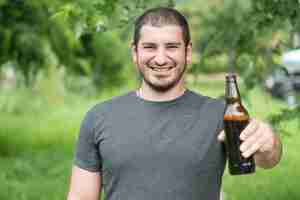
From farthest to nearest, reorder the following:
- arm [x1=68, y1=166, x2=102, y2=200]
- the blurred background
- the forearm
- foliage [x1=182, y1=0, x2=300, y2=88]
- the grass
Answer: the grass
foliage [x1=182, y1=0, x2=300, y2=88]
the blurred background
arm [x1=68, y1=166, x2=102, y2=200]
the forearm

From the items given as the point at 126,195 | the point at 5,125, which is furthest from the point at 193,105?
the point at 5,125

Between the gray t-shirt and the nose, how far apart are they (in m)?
0.16

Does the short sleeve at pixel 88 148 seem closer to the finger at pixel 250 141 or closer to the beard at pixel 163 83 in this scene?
the beard at pixel 163 83

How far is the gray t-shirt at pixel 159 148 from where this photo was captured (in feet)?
9.16

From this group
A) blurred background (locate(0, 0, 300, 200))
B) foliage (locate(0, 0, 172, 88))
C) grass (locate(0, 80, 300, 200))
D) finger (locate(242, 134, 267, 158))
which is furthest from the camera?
foliage (locate(0, 0, 172, 88))

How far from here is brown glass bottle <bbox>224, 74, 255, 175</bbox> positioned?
2.74 metres

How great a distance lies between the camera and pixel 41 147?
14.2m

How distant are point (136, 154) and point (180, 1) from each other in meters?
2.47

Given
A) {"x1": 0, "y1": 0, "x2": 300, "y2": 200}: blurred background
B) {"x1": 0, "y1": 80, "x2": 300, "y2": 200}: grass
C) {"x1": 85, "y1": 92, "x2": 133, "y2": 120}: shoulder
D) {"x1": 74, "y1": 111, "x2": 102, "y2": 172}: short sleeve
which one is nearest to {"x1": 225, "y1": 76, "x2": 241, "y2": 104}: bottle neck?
{"x1": 85, "y1": 92, "x2": 133, "y2": 120}: shoulder

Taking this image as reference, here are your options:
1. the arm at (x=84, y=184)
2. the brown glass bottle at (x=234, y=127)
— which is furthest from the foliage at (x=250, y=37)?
the arm at (x=84, y=184)

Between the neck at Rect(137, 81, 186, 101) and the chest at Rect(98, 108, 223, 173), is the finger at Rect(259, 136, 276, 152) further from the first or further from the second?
the neck at Rect(137, 81, 186, 101)

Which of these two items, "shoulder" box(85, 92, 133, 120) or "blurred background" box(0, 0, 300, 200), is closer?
"shoulder" box(85, 92, 133, 120)

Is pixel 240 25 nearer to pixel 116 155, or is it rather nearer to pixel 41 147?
pixel 116 155

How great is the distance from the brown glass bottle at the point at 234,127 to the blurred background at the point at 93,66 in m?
2.01
